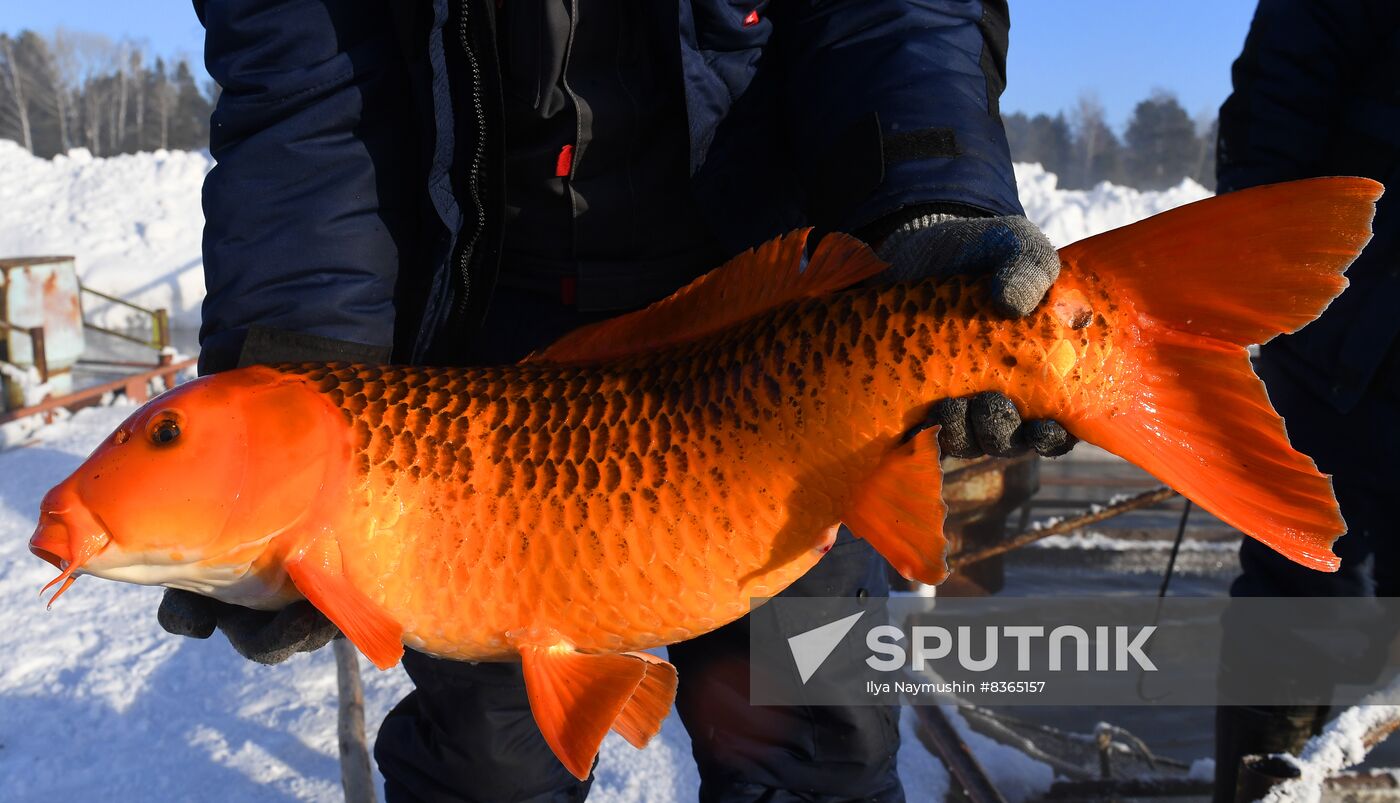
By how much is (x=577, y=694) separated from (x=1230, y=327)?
0.96 metres

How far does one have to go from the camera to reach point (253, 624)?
5.04ft

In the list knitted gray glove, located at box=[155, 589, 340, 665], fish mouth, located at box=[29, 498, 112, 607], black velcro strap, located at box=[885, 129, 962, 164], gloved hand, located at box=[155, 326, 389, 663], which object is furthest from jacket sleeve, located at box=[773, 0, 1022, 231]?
fish mouth, located at box=[29, 498, 112, 607]

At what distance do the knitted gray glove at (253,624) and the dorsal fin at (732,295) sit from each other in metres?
0.51

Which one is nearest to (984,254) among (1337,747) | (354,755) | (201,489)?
(201,489)

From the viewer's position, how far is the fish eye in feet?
4.33

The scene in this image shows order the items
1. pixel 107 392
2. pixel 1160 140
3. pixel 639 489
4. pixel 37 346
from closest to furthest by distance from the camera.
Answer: pixel 639 489 → pixel 37 346 → pixel 107 392 → pixel 1160 140

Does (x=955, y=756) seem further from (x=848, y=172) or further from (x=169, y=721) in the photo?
(x=169, y=721)

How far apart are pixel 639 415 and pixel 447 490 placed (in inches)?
10.9

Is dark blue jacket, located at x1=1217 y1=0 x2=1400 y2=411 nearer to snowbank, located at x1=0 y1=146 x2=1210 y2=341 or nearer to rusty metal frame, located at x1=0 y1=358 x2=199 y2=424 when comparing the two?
rusty metal frame, located at x1=0 y1=358 x2=199 y2=424

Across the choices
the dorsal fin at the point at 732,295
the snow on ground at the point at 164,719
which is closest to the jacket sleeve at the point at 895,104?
the dorsal fin at the point at 732,295

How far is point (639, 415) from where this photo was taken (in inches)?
54.7

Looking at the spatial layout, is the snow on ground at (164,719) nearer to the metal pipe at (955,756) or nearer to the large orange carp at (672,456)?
the metal pipe at (955,756)

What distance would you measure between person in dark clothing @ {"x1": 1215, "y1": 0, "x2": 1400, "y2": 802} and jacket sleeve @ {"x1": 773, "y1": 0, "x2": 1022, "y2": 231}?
130 centimetres

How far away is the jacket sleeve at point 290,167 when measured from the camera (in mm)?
1713
